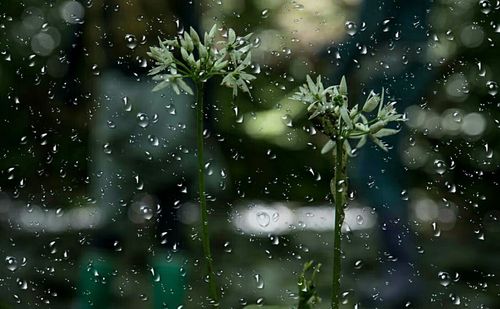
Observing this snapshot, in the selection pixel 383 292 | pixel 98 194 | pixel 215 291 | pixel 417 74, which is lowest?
pixel 215 291

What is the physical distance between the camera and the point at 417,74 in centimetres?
123

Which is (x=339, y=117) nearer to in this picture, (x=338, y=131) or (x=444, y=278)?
(x=338, y=131)

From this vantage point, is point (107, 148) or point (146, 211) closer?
point (107, 148)

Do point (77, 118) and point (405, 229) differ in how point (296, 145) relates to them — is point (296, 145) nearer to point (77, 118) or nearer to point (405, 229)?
point (77, 118)

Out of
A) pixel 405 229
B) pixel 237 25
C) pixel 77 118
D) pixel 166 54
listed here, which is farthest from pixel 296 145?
pixel 166 54

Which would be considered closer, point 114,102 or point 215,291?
point 215,291

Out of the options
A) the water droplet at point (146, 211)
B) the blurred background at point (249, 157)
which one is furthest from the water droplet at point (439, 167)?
the water droplet at point (146, 211)

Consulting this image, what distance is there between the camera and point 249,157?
158 cm

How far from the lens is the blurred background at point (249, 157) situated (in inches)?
46.5

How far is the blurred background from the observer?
118cm

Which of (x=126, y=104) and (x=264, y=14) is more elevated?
(x=264, y=14)

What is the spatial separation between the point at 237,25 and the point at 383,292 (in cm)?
61

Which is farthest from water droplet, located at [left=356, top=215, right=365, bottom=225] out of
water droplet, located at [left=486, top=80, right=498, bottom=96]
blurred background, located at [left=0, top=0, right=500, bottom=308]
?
water droplet, located at [left=486, top=80, right=498, bottom=96]

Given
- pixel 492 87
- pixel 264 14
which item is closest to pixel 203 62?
pixel 264 14
